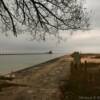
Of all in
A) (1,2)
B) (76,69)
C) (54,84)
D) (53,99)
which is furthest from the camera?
(54,84)

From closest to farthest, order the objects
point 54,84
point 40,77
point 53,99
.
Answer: point 53,99, point 54,84, point 40,77

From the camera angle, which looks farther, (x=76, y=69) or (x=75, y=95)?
(x=76, y=69)

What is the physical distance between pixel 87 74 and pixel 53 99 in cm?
207

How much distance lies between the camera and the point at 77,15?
597 inches

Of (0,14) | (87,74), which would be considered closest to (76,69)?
(87,74)

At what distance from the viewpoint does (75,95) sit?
15.3 m

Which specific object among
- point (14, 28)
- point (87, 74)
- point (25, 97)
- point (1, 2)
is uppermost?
point (1, 2)

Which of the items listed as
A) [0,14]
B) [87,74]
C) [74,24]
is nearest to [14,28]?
[0,14]

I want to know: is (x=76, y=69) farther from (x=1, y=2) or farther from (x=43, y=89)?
(x=1, y=2)

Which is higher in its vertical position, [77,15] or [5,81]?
[77,15]

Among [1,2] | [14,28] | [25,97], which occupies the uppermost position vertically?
[1,2]

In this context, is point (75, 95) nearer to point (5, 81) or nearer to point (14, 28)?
point (14, 28)

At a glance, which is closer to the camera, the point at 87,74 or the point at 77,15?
the point at 77,15

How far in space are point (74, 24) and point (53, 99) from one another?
3526 mm
